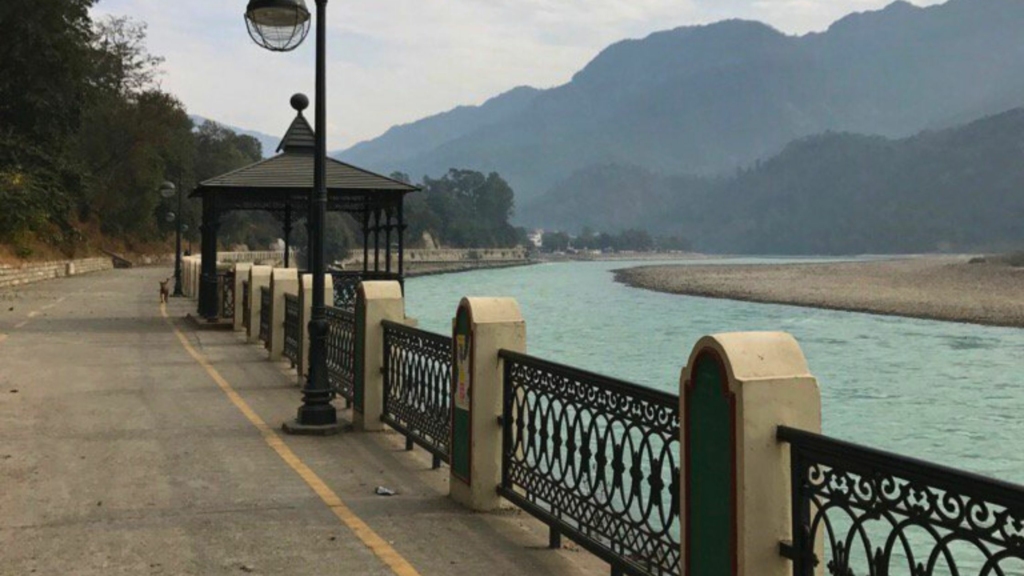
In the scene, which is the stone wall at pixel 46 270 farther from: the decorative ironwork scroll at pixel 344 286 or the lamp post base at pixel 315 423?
the lamp post base at pixel 315 423

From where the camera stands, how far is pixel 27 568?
512 centimetres

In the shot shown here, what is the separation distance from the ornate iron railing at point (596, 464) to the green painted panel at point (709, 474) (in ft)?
1.32

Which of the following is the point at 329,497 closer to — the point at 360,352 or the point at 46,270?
the point at 360,352

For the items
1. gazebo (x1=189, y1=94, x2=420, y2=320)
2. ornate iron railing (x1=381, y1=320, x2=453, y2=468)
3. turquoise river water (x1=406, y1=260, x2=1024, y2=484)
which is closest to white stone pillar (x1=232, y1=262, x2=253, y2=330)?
gazebo (x1=189, y1=94, x2=420, y2=320)

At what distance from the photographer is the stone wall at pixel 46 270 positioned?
37.3 metres

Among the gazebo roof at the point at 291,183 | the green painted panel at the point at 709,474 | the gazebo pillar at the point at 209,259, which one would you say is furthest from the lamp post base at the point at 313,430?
the gazebo pillar at the point at 209,259

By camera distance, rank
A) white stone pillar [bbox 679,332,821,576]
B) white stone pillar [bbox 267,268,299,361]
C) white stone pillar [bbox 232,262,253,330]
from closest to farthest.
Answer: white stone pillar [bbox 679,332,821,576]
white stone pillar [bbox 267,268,299,361]
white stone pillar [bbox 232,262,253,330]

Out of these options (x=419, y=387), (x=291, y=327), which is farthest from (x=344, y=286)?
(x=419, y=387)

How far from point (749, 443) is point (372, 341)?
240 inches

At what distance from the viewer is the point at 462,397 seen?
656 centimetres

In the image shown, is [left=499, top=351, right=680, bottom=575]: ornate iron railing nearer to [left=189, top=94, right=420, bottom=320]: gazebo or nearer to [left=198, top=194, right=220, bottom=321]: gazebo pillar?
[left=189, top=94, right=420, bottom=320]: gazebo

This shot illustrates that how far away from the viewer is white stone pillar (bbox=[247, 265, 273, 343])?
17.4m

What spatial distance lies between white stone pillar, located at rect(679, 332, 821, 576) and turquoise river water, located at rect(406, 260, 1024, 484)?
11.2 metres

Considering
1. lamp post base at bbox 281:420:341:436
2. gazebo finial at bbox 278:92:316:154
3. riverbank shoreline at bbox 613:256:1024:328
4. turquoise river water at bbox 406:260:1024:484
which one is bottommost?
turquoise river water at bbox 406:260:1024:484
